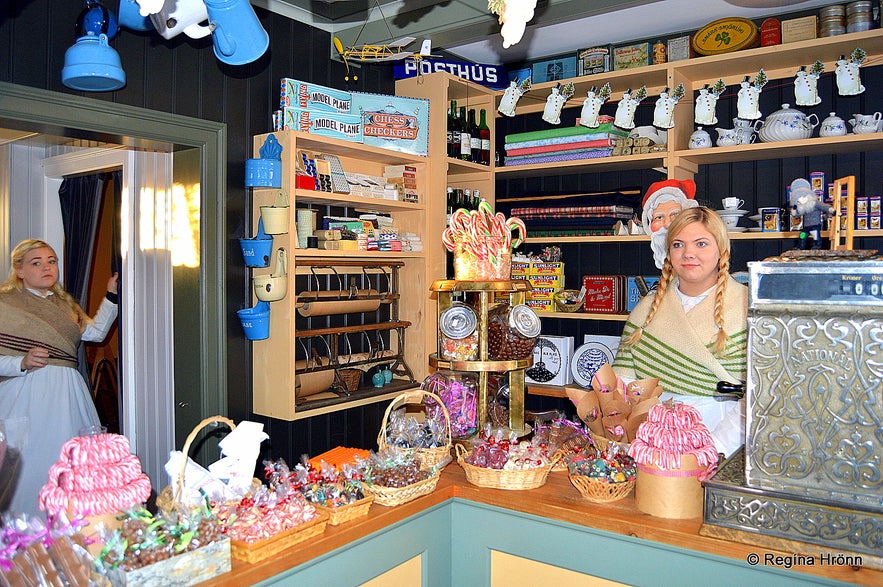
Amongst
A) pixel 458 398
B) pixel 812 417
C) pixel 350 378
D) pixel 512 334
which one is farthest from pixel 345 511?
pixel 350 378

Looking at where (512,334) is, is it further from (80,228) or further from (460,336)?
(80,228)

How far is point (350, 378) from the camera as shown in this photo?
12.8 ft

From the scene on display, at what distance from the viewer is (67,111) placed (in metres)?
2.85

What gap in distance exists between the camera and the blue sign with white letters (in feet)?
14.1

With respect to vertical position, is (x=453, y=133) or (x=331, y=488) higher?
(x=453, y=133)

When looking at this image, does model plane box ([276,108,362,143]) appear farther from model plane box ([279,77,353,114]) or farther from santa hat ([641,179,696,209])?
santa hat ([641,179,696,209])

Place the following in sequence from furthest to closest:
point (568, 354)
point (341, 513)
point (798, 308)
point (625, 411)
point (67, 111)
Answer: point (568, 354) < point (67, 111) < point (625, 411) < point (341, 513) < point (798, 308)

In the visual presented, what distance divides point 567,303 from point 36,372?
2896 millimetres

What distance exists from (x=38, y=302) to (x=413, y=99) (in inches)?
90.2

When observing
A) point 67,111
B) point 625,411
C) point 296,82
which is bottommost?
point 625,411

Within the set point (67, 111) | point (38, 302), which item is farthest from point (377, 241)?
point (38, 302)

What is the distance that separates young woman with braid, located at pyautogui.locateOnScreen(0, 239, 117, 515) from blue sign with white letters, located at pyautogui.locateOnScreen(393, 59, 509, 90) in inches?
88.0

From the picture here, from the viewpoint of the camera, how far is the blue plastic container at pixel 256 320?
347 centimetres

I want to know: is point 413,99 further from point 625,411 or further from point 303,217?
point 625,411
